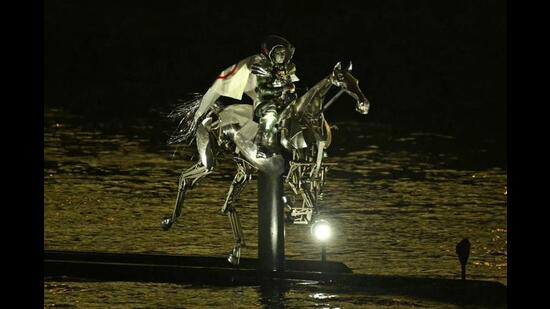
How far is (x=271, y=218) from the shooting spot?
48.3 ft

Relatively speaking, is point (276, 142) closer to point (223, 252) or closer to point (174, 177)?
point (223, 252)

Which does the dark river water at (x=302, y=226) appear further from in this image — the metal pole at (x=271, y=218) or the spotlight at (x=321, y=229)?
the spotlight at (x=321, y=229)

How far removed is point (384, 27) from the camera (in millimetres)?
30219

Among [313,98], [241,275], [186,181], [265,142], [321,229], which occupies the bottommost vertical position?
[241,275]

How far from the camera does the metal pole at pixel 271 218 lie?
1470cm

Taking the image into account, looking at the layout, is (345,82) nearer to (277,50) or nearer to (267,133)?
(277,50)

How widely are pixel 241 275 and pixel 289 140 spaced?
1.01 metres

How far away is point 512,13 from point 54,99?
5.73 m

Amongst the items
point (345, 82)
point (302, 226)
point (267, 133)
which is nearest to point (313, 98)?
point (345, 82)

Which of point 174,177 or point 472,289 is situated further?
point 174,177

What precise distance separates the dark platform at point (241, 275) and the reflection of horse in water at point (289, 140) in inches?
10.6

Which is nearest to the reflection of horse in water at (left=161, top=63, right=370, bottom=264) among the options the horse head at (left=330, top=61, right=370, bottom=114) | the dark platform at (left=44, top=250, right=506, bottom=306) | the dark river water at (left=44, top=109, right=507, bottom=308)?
the horse head at (left=330, top=61, right=370, bottom=114)

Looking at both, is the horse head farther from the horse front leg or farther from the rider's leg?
the horse front leg

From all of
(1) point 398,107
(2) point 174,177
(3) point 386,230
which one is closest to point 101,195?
(2) point 174,177
